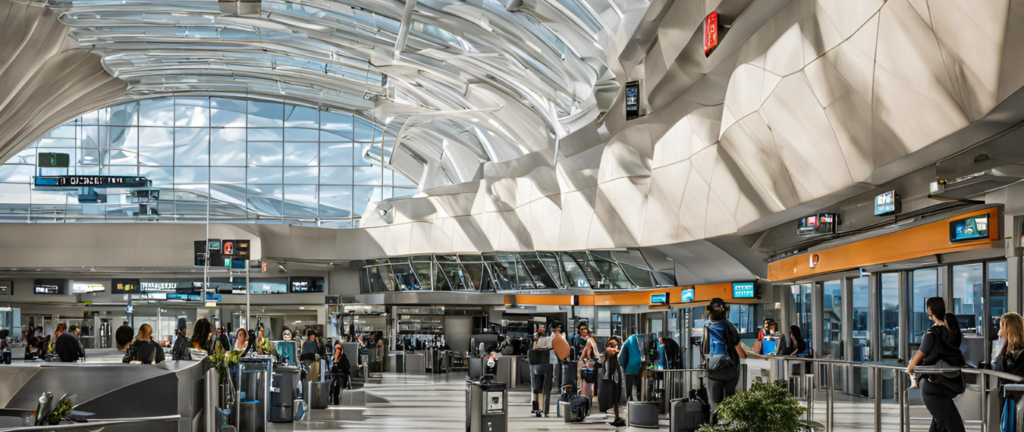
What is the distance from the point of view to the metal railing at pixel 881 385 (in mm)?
6891

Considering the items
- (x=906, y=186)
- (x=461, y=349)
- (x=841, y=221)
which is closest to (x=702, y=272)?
(x=841, y=221)

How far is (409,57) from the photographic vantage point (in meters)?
27.4

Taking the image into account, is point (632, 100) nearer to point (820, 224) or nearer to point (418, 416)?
point (820, 224)

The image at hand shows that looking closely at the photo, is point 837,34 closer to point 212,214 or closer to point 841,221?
point 841,221

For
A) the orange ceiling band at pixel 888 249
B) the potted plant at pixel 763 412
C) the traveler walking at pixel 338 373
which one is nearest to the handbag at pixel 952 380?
the potted plant at pixel 763 412

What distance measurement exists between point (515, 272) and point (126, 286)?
66.5 ft

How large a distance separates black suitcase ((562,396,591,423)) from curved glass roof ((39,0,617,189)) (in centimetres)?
607

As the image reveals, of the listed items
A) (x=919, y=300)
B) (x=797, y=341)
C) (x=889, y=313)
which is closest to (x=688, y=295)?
(x=797, y=341)

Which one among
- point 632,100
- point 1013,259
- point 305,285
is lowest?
point 305,285

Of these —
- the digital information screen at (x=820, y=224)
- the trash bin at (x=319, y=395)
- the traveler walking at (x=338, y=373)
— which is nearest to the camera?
the digital information screen at (x=820, y=224)

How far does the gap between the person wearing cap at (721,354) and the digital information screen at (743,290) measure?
9372 mm

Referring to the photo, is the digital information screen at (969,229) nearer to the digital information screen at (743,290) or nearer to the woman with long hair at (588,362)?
the woman with long hair at (588,362)

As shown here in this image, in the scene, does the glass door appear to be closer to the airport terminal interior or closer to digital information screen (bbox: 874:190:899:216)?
the airport terminal interior

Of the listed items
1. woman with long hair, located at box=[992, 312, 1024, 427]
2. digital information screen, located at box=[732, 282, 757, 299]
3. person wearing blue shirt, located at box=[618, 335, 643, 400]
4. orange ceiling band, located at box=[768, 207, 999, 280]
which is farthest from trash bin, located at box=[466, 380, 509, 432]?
digital information screen, located at box=[732, 282, 757, 299]
